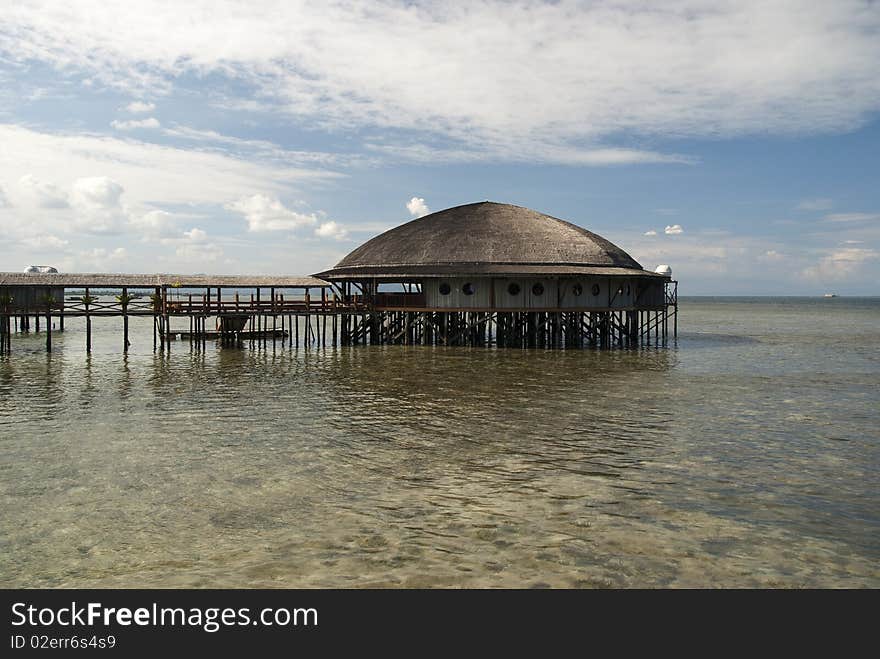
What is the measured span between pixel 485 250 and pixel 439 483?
2898 centimetres

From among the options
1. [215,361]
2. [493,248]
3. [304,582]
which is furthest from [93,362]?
[304,582]

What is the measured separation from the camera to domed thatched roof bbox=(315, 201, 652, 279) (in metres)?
39.8

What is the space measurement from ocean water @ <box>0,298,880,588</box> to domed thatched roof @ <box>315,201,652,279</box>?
14.7 meters

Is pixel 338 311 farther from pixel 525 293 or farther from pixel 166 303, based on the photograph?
pixel 525 293

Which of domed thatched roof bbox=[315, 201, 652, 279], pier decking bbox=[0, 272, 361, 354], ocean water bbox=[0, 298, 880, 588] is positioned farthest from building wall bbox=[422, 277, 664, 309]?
ocean water bbox=[0, 298, 880, 588]

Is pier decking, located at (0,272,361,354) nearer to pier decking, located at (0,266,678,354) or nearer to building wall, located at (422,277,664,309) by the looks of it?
pier decking, located at (0,266,678,354)

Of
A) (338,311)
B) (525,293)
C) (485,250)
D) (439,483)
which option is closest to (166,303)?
(338,311)

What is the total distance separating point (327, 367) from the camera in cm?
3086

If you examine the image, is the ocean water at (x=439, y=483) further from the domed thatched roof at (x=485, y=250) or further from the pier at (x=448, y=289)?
the domed thatched roof at (x=485, y=250)

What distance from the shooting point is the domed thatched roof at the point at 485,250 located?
3981 cm

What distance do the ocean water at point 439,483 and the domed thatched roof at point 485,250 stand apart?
14.7 m

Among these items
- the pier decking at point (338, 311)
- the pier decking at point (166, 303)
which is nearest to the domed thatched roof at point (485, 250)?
the pier decking at point (338, 311)
